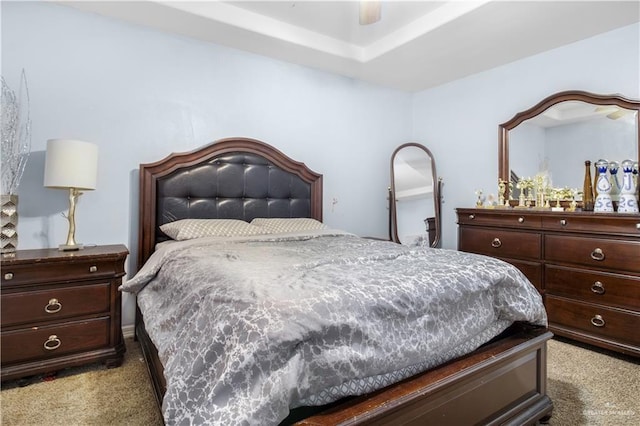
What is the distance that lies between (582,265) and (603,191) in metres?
0.58

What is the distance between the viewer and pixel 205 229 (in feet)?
8.32

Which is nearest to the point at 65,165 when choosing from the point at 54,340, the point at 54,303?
the point at 54,303

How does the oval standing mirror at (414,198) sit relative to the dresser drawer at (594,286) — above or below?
above

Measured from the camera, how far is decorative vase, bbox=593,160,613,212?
2607 mm

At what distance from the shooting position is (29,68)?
2.40 meters

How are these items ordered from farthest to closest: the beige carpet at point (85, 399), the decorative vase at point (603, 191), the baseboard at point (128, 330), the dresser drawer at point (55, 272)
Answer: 1. the baseboard at point (128, 330)
2. the decorative vase at point (603, 191)
3. the dresser drawer at point (55, 272)
4. the beige carpet at point (85, 399)

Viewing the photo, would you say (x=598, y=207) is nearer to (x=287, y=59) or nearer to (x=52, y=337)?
(x=287, y=59)

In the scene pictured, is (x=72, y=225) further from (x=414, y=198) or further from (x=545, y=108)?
(x=545, y=108)

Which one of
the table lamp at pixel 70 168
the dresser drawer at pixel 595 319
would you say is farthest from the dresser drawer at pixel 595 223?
the table lamp at pixel 70 168

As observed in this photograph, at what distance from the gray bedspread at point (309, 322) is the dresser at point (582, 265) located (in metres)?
1.14

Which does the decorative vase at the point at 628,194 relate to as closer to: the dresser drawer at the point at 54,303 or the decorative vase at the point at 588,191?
the decorative vase at the point at 588,191

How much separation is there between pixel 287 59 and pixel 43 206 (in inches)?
91.8

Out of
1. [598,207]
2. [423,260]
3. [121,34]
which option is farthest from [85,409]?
[598,207]

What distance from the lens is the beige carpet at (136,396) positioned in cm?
171
